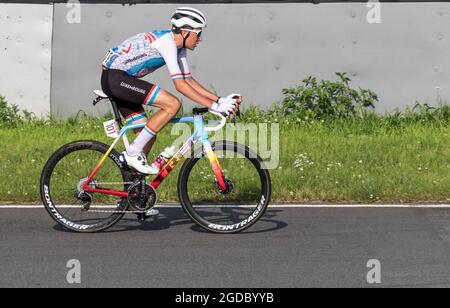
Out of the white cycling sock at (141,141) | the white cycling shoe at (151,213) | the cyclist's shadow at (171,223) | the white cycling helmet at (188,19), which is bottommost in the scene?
the cyclist's shadow at (171,223)

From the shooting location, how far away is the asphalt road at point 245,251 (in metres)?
7.92

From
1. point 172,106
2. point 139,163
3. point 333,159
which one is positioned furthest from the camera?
point 333,159

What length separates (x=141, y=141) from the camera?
930 centimetres

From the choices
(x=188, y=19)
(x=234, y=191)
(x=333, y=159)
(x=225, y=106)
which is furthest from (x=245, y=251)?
(x=333, y=159)

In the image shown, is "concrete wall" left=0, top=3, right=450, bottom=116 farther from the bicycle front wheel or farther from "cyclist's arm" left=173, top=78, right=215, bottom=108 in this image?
"cyclist's arm" left=173, top=78, right=215, bottom=108

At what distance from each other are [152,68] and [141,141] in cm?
61

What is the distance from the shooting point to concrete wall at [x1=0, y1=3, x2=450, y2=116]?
14656mm

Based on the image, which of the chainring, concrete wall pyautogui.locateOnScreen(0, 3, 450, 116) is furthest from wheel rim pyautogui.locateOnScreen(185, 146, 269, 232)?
concrete wall pyautogui.locateOnScreen(0, 3, 450, 116)

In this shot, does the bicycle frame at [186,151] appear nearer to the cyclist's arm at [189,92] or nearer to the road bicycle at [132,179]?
the road bicycle at [132,179]

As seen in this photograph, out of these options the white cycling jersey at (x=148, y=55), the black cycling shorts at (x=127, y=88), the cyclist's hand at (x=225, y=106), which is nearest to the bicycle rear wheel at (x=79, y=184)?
the black cycling shorts at (x=127, y=88)

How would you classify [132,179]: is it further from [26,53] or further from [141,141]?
[26,53]

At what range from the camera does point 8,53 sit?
48.3 feet

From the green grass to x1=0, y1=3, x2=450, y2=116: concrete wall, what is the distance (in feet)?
2.00

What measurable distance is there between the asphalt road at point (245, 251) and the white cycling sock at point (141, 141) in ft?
2.26
